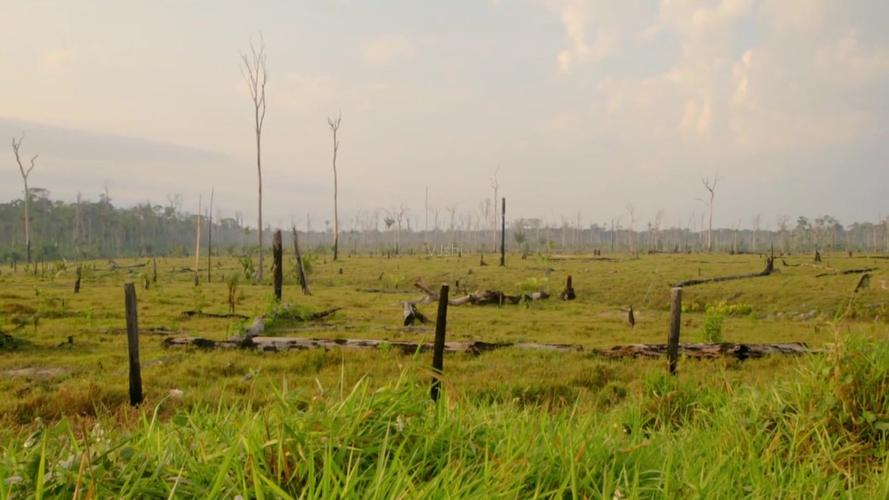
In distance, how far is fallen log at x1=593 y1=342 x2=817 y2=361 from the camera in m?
12.7

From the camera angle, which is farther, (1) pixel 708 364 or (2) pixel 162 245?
(2) pixel 162 245

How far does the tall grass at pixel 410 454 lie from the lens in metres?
2.15

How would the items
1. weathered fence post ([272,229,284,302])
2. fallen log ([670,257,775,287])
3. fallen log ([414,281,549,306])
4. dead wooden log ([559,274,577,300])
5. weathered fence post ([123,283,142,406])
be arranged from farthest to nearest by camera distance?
fallen log ([670,257,775,287]) → dead wooden log ([559,274,577,300]) → fallen log ([414,281,549,306]) → weathered fence post ([272,229,284,302]) → weathered fence post ([123,283,142,406])

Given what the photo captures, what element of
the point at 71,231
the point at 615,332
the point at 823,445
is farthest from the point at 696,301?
the point at 71,231

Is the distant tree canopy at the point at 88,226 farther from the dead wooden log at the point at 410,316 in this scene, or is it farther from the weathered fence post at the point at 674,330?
the weathered fence post at the point at 674,330

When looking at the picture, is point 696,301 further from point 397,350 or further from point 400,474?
point 400,474

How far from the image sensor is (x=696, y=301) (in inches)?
1057

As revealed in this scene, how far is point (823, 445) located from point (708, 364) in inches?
325

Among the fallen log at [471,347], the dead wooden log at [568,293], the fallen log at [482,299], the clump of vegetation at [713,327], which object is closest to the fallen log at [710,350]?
the fallen log at [471,347]

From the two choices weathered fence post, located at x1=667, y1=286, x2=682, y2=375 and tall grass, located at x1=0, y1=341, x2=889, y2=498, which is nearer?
tall grass, located at x1=0, y1=341, x2=889, y2=498

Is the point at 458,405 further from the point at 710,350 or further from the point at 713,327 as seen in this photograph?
the point at 713,327

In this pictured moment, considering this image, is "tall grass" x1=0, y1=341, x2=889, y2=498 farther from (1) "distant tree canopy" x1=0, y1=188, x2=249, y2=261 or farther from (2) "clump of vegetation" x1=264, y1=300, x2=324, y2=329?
(1) "distant tree canopy" x1=0, y1=188, x2=249, y2=261

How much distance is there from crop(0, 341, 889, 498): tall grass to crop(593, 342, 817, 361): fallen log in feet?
27.4

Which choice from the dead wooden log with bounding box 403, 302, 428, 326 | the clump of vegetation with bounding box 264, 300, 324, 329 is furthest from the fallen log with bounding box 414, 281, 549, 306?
the clump of vegetation with bounding box 264, 300, 324, 329
